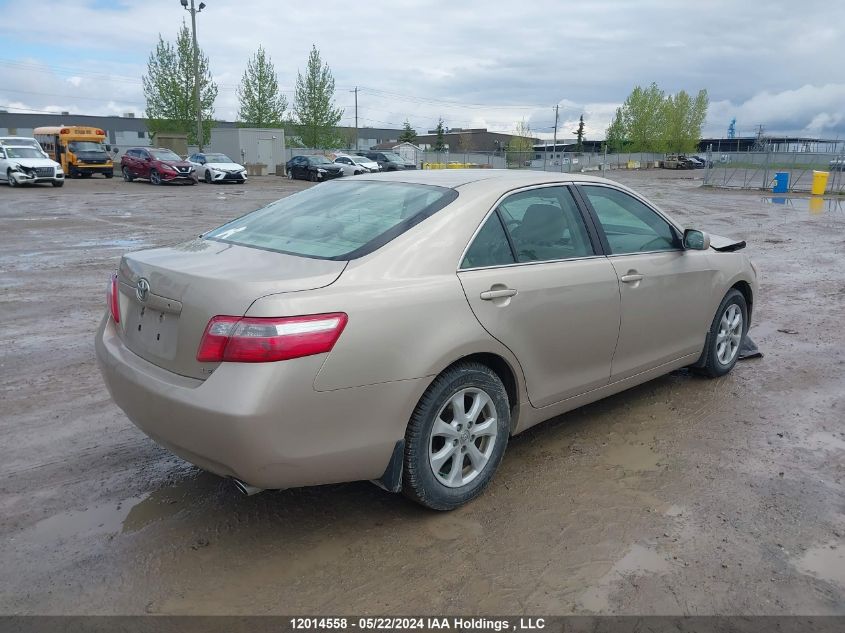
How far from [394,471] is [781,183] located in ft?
108

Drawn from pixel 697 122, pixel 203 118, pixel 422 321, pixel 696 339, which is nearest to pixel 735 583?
pixel 422 321

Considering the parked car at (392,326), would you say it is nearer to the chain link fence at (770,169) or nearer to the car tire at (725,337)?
the car tire at (725,337)

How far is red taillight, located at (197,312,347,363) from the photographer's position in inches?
109

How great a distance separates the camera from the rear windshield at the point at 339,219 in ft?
11.1

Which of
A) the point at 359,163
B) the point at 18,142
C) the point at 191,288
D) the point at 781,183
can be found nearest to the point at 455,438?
the point at 191,288

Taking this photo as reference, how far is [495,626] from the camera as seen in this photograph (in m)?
2.66

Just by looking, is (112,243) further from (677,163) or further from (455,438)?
(677,163)

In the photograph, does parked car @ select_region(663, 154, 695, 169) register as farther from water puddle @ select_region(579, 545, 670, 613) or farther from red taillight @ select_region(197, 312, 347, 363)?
red taillight @ select_region(197, 312, 347, 363)

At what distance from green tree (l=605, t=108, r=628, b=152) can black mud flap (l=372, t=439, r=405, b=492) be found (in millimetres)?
94453

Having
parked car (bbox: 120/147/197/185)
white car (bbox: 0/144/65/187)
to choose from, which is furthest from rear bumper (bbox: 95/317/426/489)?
parked car (bbox: 120/147/197/185)

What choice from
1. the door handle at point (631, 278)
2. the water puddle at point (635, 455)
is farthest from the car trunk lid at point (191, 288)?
the water puddle at point (635, 455)

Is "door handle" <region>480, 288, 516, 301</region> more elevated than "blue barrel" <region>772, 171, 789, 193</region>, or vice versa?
"door handle" <region>480, 288, 516, 301</region>

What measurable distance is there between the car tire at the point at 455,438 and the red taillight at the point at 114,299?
161cm

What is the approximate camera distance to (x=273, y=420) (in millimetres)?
2760
